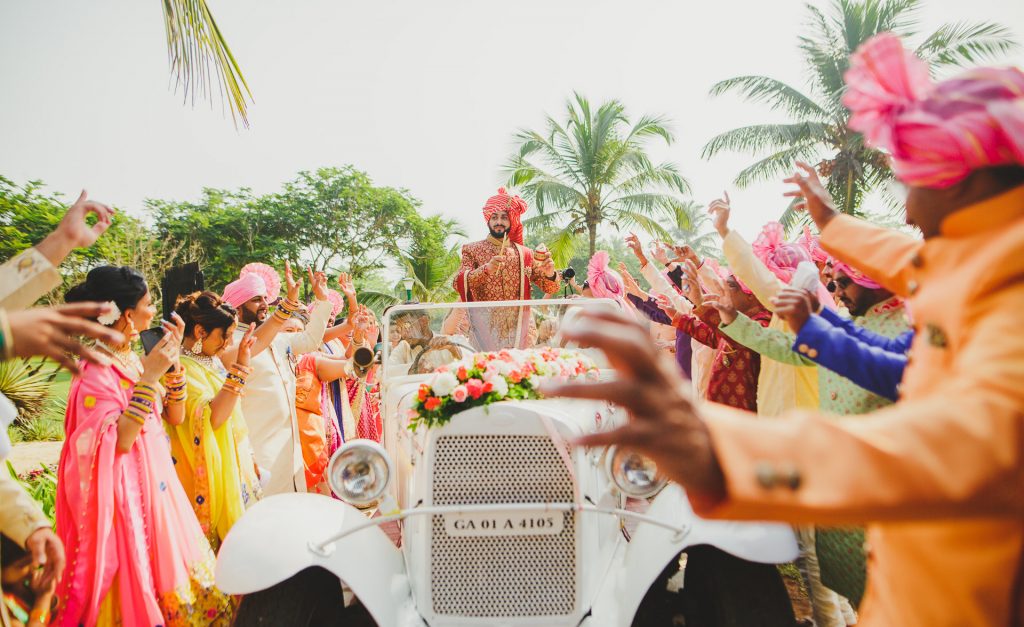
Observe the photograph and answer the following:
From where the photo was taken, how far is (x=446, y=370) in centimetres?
294

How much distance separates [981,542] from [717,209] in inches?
92.6

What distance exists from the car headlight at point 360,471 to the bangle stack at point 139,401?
3.01 feet

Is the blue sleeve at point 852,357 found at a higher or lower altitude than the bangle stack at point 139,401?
higher

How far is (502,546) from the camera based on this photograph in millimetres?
2631

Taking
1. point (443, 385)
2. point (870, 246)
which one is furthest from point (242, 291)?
point (870, 246)

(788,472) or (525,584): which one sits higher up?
(788,472)

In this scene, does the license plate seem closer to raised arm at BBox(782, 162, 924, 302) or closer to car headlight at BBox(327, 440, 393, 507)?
car headlight at BBox(327, 440, 393, 507)

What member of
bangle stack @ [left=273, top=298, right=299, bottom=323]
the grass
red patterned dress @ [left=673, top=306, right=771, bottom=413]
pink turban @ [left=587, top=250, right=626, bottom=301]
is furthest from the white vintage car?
the grass

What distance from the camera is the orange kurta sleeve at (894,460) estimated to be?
785mm

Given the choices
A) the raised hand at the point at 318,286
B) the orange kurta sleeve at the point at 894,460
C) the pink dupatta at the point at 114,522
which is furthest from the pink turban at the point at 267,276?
the orange kurta sleeve at the point at 894,460

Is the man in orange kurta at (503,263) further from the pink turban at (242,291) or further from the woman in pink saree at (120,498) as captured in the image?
the woman in pink saree at (120,498)

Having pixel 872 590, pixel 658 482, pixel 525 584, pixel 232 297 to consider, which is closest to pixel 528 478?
pixel 525 584

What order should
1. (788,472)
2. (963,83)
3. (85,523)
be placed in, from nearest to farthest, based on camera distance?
(788,472) → (963,83) → (85,523)

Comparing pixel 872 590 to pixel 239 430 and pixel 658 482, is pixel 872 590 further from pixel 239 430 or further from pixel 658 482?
pixel 239 430
